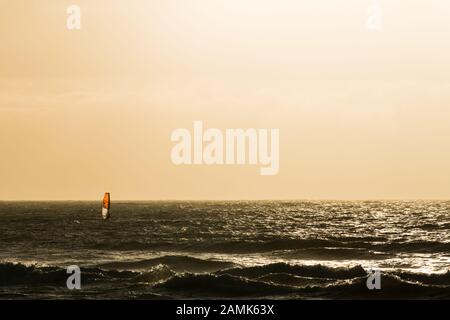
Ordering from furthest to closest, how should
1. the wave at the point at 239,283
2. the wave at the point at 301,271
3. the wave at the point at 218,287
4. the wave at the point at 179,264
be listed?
the wave at the point at 179,264 → the wave at the point at 301,271 → the wave at the point at 218,287 → the wave at the point at 239,283

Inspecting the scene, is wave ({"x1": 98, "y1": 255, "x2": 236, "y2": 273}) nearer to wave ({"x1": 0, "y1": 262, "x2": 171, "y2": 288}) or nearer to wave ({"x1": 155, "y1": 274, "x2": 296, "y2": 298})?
wave ({"x1": 0, "y1": 262, "x2": 171, "y2": 288})

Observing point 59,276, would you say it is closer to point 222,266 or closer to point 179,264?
point 179,264

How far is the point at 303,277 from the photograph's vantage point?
3528cm

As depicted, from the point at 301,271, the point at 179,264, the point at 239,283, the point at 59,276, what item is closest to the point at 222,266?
the point at 179,264

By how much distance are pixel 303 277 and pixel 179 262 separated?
1002 cm

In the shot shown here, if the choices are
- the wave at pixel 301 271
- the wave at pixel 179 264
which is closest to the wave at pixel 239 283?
the wave at pixel 301 271

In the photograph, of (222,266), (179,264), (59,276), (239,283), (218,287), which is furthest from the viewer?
(179,264)

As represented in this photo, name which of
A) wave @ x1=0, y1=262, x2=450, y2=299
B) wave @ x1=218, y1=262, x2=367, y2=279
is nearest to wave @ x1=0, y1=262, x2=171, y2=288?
wave @ x1=0, y1=262, x2=450, y2=299

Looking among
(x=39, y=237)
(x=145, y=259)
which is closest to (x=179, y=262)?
(x=145, y=259)

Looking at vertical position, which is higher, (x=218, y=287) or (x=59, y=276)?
(x=59, y=276)

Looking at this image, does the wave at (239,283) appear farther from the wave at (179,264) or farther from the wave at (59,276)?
the wave at (179,264)

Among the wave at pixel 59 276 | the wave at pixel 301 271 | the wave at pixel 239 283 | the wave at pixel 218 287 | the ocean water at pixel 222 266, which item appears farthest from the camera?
the wave at pixel 301 271

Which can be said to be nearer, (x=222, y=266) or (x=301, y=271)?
(x=301, y=271)
